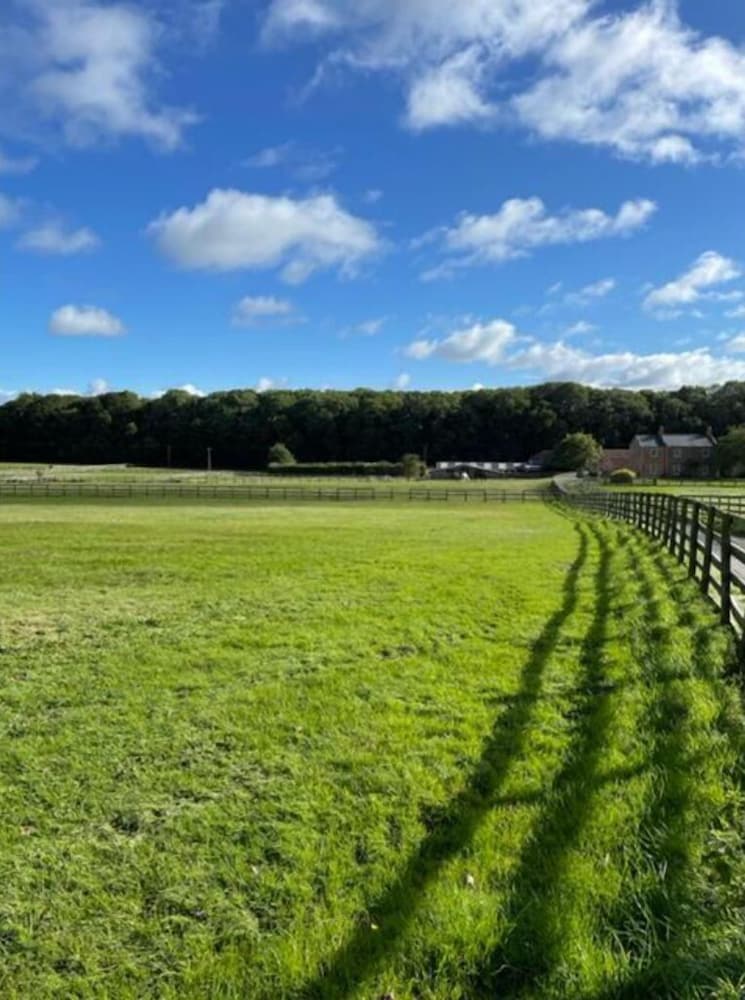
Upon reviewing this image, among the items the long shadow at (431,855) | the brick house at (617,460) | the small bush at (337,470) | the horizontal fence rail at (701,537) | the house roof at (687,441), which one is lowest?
the long shadow at (431,855)

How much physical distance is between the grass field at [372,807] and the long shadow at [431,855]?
1 cm

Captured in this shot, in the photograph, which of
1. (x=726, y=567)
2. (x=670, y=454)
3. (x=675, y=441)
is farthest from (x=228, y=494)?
(x=675, y=441)

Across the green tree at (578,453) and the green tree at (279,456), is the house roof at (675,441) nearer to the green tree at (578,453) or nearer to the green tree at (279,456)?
the green tree at (578,453)

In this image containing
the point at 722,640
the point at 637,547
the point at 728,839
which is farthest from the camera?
the point at 637,547

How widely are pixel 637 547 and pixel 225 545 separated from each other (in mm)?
9468

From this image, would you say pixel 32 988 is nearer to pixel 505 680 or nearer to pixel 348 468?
pixel 505 680

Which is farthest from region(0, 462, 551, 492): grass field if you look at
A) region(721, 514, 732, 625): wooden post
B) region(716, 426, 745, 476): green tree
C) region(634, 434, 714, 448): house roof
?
region(721, 514, 732, 625): wooden post

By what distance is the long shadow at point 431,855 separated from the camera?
2.50 meters

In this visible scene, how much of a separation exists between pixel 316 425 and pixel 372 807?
13440 centimetres

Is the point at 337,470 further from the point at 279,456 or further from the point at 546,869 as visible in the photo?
the point at 546,869

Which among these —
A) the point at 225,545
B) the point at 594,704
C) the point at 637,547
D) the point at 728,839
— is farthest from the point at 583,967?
the point at 225,545

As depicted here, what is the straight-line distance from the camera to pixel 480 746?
14.5ft

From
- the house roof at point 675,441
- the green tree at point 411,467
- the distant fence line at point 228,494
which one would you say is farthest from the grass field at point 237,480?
the house roof at point 675,441

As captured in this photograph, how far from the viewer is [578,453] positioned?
112 meters
